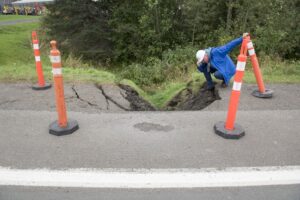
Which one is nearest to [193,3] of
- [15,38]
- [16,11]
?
[15,38]

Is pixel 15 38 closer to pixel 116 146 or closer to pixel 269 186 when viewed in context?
pixel 116 146

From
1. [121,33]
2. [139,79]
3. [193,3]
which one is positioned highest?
[193,3]

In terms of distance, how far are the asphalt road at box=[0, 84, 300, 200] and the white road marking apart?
0.08 metres

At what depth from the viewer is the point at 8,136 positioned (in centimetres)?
423

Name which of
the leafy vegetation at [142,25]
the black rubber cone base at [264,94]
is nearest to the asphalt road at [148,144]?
the black rubber cone base at [264,94]

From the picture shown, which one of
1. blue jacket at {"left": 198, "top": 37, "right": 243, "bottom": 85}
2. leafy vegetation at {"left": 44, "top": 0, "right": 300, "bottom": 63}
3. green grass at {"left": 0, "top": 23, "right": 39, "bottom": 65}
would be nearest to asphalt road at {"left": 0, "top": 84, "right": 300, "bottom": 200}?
blue jacket at {"left": 198, "top": 37, "right": 243, "bottom": 85}

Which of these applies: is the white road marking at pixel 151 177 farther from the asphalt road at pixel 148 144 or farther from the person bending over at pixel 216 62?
the person bending over at pixel 216 62

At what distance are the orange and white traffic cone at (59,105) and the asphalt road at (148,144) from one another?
0.40 feet

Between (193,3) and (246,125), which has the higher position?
(193,3)

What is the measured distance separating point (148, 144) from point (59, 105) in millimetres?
1404

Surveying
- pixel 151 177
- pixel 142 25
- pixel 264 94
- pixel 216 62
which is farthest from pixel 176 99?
pixel 142 25

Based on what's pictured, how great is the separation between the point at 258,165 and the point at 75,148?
2308mm

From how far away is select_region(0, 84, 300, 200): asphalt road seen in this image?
3.04 metres

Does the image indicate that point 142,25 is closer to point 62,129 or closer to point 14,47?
point 14,47
